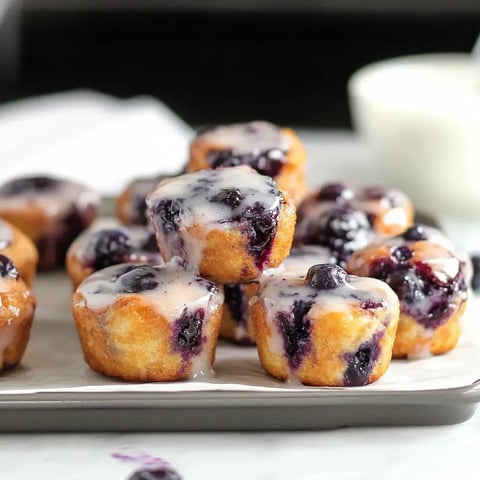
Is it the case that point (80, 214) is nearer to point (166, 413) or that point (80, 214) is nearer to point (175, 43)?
point (166, 413)

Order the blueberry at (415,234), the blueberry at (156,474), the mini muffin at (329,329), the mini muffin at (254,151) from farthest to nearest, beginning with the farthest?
the mini muffin at (254,151) < the blueberry at (415,234) < the mini muffin at (329,329) < the blueberry at (156,474)

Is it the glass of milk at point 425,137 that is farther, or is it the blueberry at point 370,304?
the glass of milk at point 425,137

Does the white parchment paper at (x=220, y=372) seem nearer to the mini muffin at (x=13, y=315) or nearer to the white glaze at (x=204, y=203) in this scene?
the mini muffin at (x=13, y=315)

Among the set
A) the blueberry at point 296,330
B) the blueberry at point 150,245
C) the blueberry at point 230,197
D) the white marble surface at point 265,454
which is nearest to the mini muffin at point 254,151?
the blueberry at point 150,245

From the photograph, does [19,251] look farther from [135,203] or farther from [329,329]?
[329,329]

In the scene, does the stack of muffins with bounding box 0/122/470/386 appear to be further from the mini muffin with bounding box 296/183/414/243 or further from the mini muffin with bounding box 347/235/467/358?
the mini muffin with bounding box 296/183/414/243

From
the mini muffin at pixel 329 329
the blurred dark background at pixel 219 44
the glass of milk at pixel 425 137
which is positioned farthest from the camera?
the blurred dark background at pixel 219 44

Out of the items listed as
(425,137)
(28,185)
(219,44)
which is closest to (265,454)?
(28,185)
